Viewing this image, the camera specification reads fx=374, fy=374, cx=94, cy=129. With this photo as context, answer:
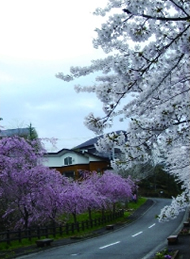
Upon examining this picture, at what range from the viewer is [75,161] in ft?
147

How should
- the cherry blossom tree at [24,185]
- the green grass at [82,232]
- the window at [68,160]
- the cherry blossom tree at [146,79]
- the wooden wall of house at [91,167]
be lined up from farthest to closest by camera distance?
the window at [68,160] → the wooden wall of house at [91,167] → the cherry blossom tree at [24,185] → the green grass at [82,232] → the cherry blossom tree at [146,79]

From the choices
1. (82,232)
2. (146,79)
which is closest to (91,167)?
(82,232)

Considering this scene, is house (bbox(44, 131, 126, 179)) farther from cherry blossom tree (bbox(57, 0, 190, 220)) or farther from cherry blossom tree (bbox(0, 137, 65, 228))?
cherry blossom tree (bbox(57, 0, 190, 220))

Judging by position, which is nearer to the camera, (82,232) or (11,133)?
(82,232)

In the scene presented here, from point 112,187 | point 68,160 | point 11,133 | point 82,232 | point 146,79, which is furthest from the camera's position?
point 68,160

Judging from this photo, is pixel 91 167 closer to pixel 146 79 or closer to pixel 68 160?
pixel 68 160

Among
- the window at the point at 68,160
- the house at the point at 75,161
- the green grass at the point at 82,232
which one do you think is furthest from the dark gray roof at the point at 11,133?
the window at the point at 68,160

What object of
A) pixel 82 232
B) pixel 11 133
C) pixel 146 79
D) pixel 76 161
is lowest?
pixel 82 232

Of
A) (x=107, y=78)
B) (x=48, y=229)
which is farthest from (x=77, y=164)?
(x=107, y=78)

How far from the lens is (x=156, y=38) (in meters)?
4.25

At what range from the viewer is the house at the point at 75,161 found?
146 feet

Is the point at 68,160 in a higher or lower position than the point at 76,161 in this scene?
higher

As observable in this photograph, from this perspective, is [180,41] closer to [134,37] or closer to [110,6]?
[134,37]

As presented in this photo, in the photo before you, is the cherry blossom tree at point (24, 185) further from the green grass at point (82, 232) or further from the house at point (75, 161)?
the house at point (75, 161)
